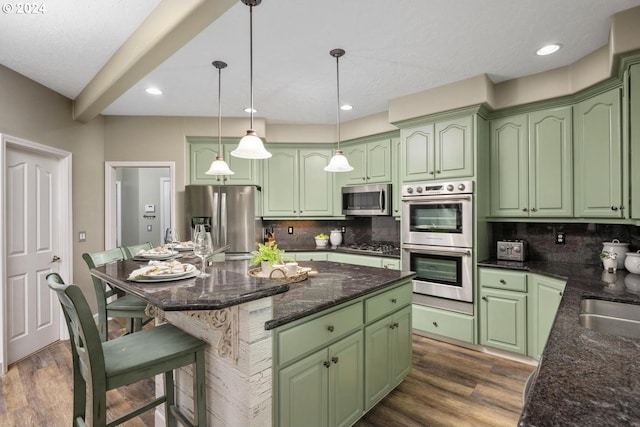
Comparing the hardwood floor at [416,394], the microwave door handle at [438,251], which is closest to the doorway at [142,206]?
the hardwood floor at [416,394]

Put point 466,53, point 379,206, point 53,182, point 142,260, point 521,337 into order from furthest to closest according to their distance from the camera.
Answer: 1. point 379,206
2. point 53,182
3. point 521,337
4. point 466,53
5. point 142,260

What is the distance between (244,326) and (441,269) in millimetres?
2570

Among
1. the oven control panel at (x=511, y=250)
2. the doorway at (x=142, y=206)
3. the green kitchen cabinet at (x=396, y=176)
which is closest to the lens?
the oven control panel at (x=511, y=250)

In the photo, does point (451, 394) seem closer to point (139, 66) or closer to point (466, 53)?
point (466, 53)

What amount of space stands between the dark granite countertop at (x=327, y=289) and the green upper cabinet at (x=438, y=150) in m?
1.45

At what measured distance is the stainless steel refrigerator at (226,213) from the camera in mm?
4074

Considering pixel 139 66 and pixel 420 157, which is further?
pixel 420 157

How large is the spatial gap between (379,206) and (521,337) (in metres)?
2.03

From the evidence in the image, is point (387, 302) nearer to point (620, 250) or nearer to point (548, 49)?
point (620, 250)

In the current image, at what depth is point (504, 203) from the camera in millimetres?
3227

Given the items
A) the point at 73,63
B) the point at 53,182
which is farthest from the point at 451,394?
the point at 53,182

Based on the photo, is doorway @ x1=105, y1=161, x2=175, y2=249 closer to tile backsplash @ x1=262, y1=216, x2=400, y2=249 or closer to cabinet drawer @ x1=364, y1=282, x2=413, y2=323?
tile backsplash @ x1=262, y1=216, x2=400, y2=249

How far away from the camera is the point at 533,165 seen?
3.05m

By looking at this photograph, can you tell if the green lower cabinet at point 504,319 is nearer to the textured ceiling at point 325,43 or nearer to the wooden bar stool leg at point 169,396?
the textured ceiling at point 325,43
